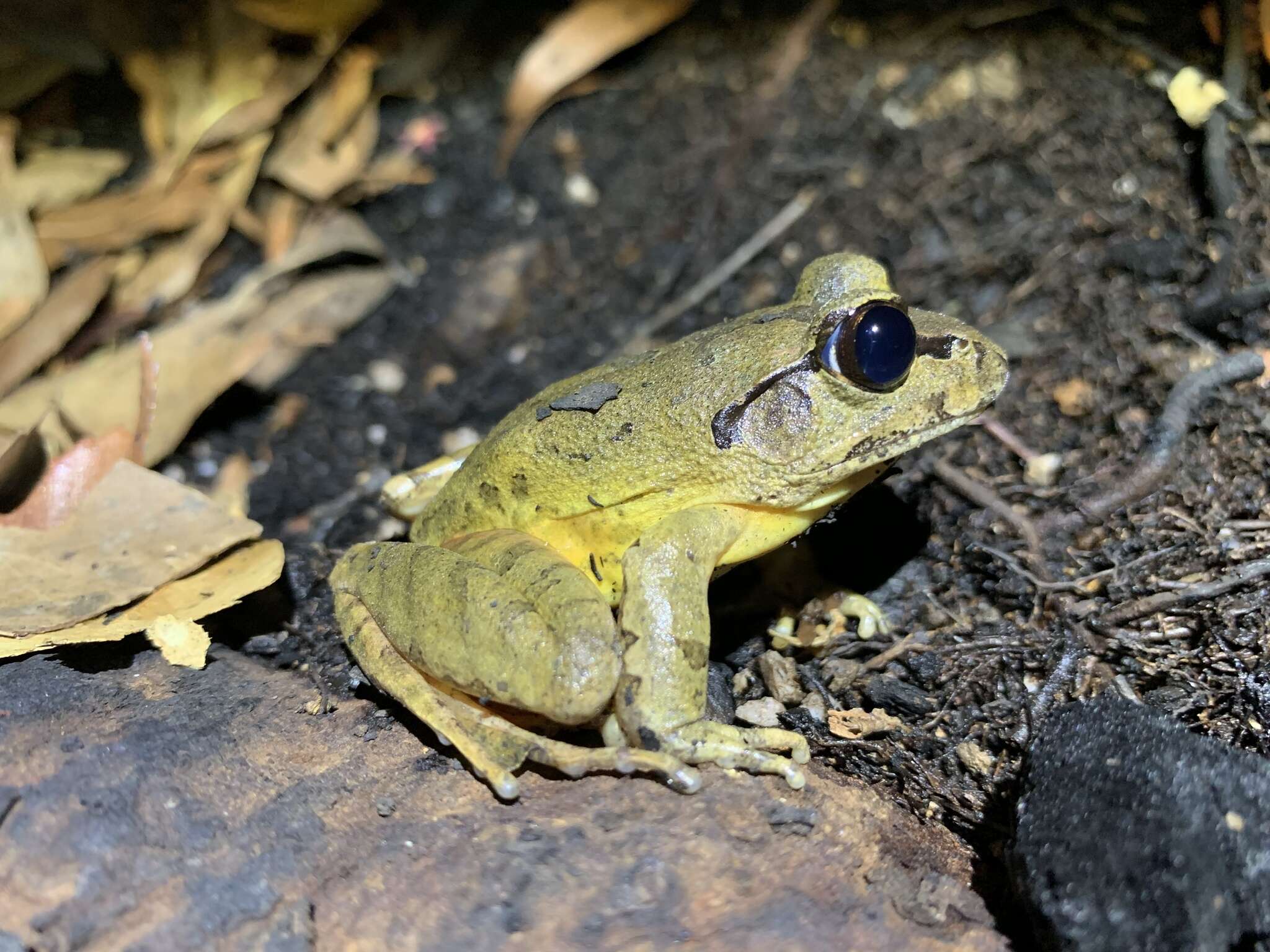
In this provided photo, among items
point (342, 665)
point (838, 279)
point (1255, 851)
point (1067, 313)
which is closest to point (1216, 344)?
point (1067, 313)

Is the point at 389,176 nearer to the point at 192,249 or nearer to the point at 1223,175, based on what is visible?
the point at 192,249

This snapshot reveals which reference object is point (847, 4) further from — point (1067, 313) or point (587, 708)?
point (587, 708)

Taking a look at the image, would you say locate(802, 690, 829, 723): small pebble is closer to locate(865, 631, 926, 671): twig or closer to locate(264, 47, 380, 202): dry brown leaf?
locate(865, 631, 926, 671): twig

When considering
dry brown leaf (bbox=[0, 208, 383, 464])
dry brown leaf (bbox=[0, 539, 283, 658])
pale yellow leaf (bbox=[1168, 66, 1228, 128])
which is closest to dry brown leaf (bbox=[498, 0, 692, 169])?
dry brown leaf (bbox=[0, 208, 383, 464])

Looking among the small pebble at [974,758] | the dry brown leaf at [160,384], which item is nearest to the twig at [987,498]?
the small pebble at [974,758]

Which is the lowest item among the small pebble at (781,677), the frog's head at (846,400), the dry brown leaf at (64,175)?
the small pebble at (781,677)

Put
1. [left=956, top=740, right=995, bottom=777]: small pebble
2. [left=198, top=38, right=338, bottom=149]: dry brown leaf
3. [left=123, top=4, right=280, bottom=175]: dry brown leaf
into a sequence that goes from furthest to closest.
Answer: [left=123, top=4, right=280, bottom=175]: dry brown leaf
[left=198, top=38, right=338, bottom=149]: dry brown leaf
[left=956, top=740, right=995, bottom=777]: small pebble

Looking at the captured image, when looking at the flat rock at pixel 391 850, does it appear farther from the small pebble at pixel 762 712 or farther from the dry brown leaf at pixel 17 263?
the dry brown leaf at pixel 17 263
